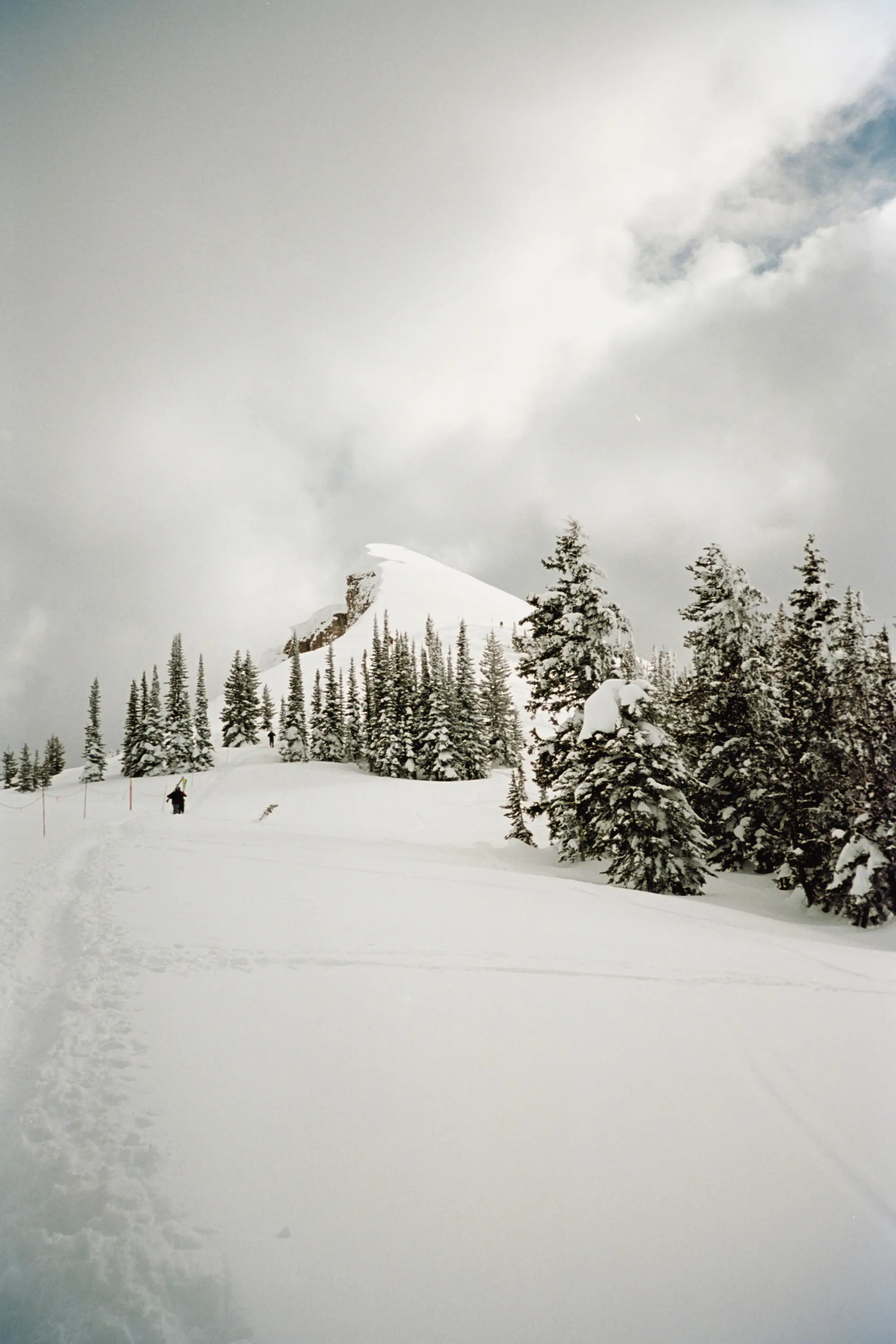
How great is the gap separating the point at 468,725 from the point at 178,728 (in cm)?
3297

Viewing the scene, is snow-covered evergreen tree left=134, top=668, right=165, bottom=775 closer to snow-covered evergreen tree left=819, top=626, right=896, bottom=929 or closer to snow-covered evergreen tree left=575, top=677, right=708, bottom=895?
snow-covered evergreen tree left=575, top=677, right=708, bottom=895

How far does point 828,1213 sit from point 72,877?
12.7 metres

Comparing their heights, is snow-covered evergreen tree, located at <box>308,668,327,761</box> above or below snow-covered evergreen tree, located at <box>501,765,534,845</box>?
above

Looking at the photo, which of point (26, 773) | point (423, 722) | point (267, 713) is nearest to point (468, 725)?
point (423, 722)

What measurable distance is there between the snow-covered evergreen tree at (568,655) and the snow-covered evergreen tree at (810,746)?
5.47 m

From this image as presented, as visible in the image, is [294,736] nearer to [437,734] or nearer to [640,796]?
[437,734]

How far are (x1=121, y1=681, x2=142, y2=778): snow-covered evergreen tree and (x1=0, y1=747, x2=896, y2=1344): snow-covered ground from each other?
60.9 meters

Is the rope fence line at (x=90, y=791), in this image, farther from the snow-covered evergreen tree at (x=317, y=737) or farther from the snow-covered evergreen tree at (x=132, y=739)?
the snow-covered evergreen tree at (x=317, y=737)

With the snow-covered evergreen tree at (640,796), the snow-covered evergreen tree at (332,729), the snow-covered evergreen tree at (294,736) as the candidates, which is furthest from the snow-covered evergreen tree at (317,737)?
the snow-covered evergreen tree at (640,796)

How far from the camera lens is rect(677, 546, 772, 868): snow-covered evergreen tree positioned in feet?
61.0

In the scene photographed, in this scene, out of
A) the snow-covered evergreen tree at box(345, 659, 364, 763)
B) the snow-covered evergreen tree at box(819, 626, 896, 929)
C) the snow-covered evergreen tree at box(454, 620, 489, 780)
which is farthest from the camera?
the snow-covered evergreen tree at box(345, 659, 364, 763)

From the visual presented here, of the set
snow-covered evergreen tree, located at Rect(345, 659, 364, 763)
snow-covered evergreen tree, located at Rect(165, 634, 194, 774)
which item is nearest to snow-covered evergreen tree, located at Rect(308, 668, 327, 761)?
snow-covered evergreen tree, located at Rect(345, 659, 364, 763)

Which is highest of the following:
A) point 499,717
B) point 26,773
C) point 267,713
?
point 267,713

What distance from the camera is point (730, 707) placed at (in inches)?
758
